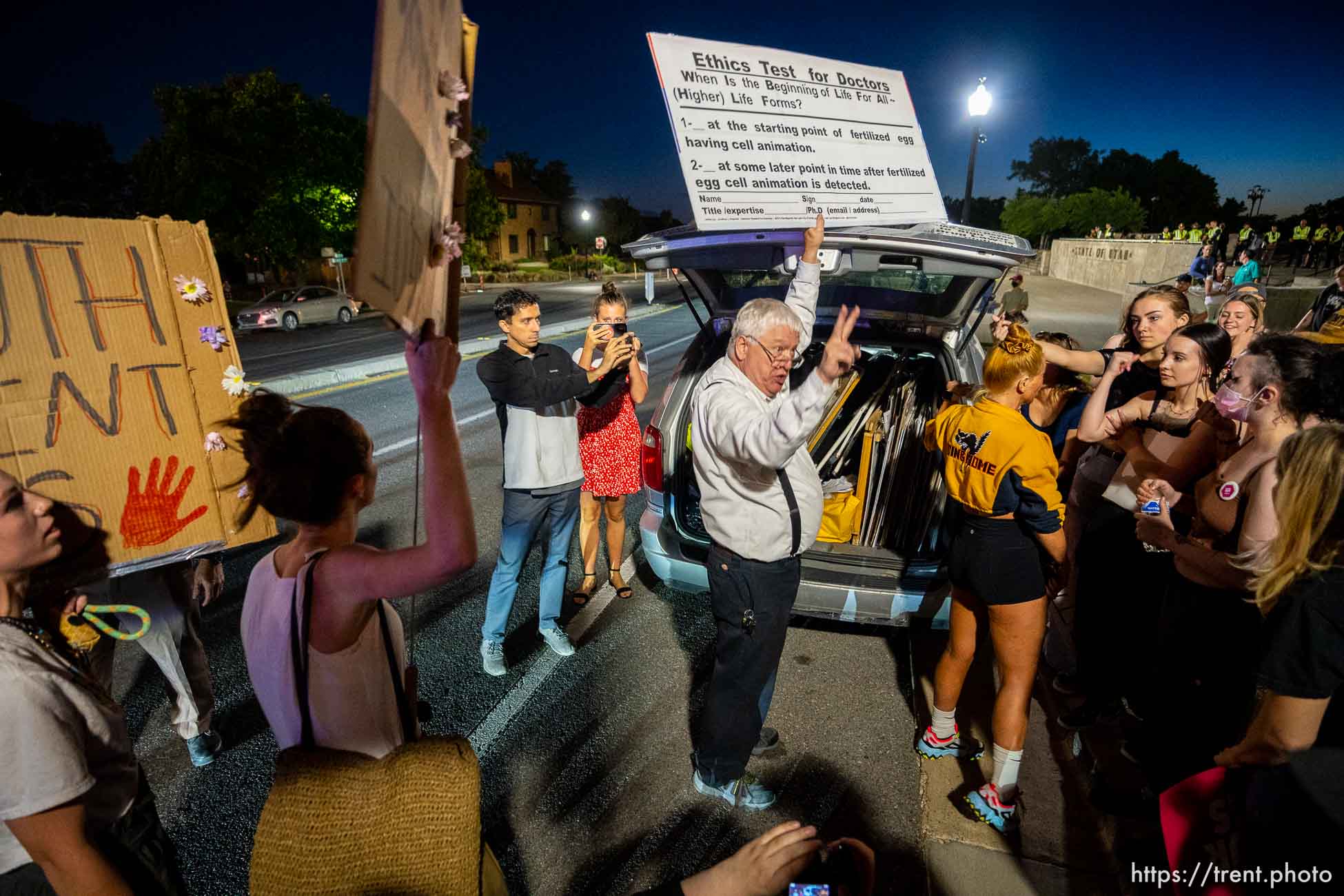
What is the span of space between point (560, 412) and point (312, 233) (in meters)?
31.1

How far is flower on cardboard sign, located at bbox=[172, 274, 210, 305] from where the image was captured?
1983 mm

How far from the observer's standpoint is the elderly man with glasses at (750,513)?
2164 mm

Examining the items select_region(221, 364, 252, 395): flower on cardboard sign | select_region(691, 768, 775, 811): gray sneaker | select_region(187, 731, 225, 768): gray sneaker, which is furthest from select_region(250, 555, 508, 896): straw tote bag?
select_region(187, 731, 225, 768): gray sneaker

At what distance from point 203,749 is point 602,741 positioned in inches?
66.8

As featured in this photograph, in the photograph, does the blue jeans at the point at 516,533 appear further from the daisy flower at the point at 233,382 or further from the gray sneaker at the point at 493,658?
the daisy flower at the point at 233,382

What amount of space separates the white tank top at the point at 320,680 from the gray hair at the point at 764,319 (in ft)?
4.66

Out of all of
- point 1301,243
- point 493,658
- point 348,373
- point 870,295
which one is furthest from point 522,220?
point 493,658

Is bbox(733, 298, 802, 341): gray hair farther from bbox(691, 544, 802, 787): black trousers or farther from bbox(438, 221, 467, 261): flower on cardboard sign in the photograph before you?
bbox(438, 221, 467, 261): flower on cardboard sign

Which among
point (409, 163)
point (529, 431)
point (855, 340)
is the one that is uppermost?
point (409, 163)

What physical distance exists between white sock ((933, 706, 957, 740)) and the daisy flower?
9.63 ft

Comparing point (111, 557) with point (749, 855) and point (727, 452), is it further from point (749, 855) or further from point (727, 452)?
point (749, 855)

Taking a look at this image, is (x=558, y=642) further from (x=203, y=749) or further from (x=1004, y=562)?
(x=1004, y=562)

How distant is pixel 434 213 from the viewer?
3.23ft

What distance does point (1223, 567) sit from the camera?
221 centimetres
